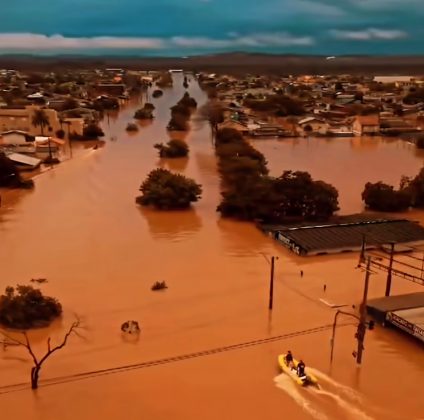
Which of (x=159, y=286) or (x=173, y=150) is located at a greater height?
(x=159, y=286)

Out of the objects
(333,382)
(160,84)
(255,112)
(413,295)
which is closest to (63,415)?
(333,382)

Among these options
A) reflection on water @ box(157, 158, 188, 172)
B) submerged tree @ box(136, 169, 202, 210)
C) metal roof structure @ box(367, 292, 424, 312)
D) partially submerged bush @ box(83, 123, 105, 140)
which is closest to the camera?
A: metal roof structure @ box(367, 292, 424, 312)

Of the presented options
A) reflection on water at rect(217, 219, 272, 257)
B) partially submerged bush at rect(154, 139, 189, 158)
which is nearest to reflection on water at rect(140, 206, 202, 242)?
reflection on water at rect(217, 219, 272, 257)

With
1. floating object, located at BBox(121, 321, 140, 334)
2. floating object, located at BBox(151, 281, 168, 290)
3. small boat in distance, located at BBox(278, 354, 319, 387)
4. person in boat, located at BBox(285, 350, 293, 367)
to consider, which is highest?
person in boat, located at BBox(285, 350, 293, 367)

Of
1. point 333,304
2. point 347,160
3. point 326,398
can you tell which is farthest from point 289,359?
point 347,160

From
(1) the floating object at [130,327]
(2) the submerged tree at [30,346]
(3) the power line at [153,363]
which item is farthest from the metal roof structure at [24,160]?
(3) the power line at [153,363]

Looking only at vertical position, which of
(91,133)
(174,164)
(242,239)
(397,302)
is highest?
(397,302)

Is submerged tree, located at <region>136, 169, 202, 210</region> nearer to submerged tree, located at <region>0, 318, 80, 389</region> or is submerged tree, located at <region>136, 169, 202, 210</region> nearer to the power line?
submerged tree, located at <region>0, 318, 80, 389</region>

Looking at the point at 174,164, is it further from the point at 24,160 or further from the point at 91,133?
the point at 91,133
